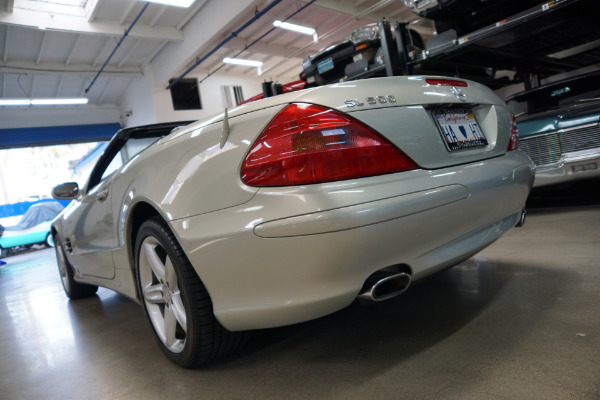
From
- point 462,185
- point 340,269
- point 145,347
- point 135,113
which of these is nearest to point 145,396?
point 145,347

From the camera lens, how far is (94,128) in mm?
14172

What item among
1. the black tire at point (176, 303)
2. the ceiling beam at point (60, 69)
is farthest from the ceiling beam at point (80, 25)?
the black tire at point (176, 303)

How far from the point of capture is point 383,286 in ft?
3.89

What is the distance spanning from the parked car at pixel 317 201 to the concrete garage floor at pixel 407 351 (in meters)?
0.20

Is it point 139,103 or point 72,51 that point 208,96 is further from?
point 72,51

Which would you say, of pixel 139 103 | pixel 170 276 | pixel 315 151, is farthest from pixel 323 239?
pixel 139 103

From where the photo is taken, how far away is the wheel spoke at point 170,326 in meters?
1.58

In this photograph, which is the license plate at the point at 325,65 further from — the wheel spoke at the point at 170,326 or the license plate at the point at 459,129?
the wheel spoke at the point at 170,326

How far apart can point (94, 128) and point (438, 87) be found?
15047 mm

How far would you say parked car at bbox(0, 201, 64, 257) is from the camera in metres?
12.2

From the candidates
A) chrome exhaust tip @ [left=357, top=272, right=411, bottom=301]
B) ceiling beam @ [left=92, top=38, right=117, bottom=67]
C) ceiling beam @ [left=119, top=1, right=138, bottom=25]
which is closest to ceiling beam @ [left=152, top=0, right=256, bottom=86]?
ceiling beam @ [left=92, top=38, right=117, bottom=67]

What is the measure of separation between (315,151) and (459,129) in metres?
0.65

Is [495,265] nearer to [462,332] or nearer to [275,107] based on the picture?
[462,332]

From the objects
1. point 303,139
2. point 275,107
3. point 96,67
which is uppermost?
point 96,67
